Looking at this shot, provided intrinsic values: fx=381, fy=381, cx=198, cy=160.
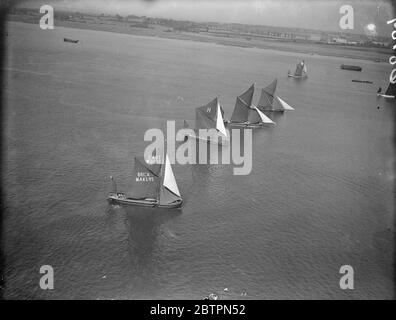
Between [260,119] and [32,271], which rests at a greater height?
[260,119]

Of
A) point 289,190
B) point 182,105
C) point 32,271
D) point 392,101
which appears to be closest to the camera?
point 32,271

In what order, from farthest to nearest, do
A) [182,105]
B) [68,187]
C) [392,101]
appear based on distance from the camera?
[392,101], [182,105], [68,187]

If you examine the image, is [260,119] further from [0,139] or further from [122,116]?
[0,139]

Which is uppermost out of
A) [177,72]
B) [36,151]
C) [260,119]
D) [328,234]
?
[177,72]

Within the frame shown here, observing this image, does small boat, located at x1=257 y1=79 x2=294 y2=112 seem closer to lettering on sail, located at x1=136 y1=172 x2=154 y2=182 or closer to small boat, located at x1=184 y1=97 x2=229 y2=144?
small boat, located at x1=184 y1=97 x2=229 y2=144

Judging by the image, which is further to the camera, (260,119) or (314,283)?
(260,119)

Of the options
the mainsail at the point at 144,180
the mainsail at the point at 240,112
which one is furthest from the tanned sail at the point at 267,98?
the mainsail at the point at 144,180

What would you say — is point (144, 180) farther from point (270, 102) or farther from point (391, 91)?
point (391, 91)
